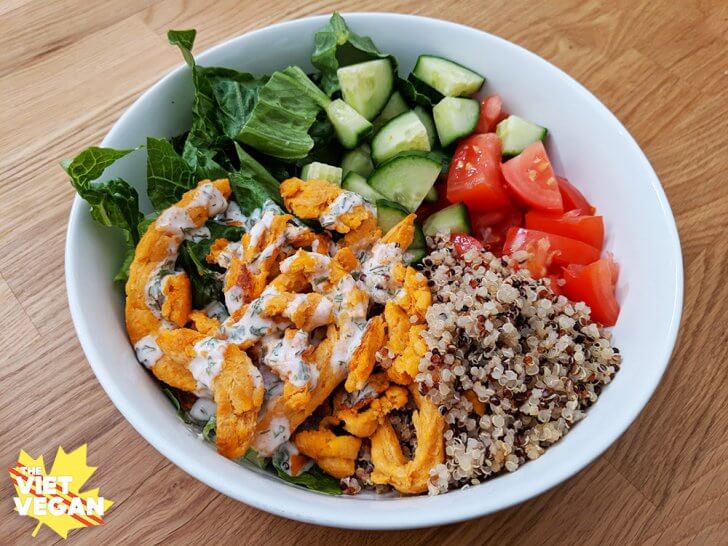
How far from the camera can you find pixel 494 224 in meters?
1.91

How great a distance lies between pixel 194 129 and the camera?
1879 millimetres

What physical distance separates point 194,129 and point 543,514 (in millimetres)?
1482

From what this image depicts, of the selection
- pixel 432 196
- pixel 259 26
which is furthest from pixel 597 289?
pixel 259 26

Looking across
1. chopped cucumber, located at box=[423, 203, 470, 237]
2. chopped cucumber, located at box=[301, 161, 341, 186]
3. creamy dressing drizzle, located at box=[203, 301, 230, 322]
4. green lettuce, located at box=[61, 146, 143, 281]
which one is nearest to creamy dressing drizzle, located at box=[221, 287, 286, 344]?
creamy dressing drizzle, located at box=[203, 301, 230, 322]

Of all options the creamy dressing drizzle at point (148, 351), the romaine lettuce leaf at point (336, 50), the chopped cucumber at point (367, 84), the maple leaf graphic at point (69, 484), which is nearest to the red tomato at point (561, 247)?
the chopped cucumber at point (367, 84)

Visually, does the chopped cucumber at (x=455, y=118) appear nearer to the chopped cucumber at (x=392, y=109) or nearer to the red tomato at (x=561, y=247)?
the chopped cucumber at (x=392, y=109)

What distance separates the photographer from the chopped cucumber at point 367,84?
6.27 feet

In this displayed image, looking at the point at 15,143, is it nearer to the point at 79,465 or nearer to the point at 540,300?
the point at 79,465

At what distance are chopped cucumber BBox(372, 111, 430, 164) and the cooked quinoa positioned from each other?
53 cm

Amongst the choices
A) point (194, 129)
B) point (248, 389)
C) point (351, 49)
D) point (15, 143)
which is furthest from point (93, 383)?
point (351, 49)

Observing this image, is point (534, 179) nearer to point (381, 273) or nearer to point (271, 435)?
point (381, 273)

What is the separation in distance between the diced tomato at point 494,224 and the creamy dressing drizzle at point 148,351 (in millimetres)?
978

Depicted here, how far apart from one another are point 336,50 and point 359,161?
1.16 feet

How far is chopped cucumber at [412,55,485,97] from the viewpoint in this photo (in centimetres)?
195
